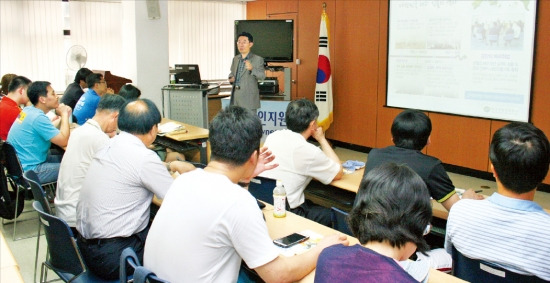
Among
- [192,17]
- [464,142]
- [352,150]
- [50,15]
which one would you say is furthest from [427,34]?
[50,15]

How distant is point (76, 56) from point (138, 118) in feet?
18.7

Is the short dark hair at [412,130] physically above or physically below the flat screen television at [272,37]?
below

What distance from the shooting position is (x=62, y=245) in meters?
2.39

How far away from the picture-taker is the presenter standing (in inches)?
270

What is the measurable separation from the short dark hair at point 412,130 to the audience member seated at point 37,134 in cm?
302

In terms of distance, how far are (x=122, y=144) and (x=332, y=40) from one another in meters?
5.99

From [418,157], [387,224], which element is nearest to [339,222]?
[418,157]

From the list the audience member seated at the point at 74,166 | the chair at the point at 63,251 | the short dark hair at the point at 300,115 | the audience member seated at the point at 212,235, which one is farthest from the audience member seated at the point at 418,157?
the audience member seated at the point at 74,166

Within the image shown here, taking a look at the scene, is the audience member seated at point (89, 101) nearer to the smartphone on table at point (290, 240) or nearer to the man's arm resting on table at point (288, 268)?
the smartphone on table at point (290, 240)

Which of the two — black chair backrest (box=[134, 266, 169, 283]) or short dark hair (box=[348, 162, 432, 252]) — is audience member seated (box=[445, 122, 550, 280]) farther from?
black chair backrest (box=[134, 266, 169, 283])

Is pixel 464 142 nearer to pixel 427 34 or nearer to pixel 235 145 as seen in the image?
pixel 427 34

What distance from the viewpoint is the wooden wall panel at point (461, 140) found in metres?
5.98

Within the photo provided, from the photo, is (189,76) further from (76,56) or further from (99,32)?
(99,32)

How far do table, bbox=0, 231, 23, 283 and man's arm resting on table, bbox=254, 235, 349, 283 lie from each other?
0.92 metres
